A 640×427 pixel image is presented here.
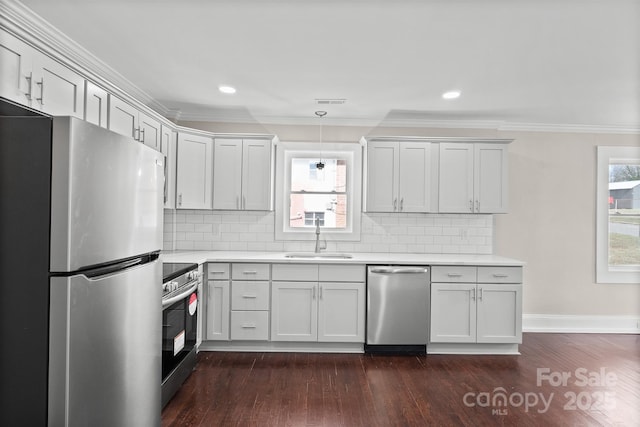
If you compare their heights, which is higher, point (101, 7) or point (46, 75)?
point (101, 7)

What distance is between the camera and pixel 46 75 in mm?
2004

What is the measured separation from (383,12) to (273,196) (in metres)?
2.50

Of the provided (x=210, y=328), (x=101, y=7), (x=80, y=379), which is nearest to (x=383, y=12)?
(x=101, y=7)

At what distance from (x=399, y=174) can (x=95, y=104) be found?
9.31 ft

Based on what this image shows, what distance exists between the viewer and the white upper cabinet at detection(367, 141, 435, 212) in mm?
3980

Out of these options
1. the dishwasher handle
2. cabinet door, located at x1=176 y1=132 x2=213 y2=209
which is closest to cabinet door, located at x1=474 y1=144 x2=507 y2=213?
the dishwasher handle

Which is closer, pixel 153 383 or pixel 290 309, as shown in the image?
pixel 153 383

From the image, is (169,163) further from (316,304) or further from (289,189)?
(316,304)

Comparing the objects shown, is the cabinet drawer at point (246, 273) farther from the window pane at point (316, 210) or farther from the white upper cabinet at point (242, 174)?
the window pane at point (316, 210)

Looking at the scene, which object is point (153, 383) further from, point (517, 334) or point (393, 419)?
point (517, 334)

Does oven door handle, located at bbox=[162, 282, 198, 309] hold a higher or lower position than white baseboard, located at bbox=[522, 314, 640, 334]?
higher

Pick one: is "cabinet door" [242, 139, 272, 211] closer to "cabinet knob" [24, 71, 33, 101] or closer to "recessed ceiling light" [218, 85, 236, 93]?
"recessed ceiling light" [218, 85, 236, 93]

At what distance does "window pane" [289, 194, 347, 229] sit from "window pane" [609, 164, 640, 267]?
3.29 m

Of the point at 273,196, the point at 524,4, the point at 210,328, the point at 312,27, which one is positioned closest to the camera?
the point at 524,4
